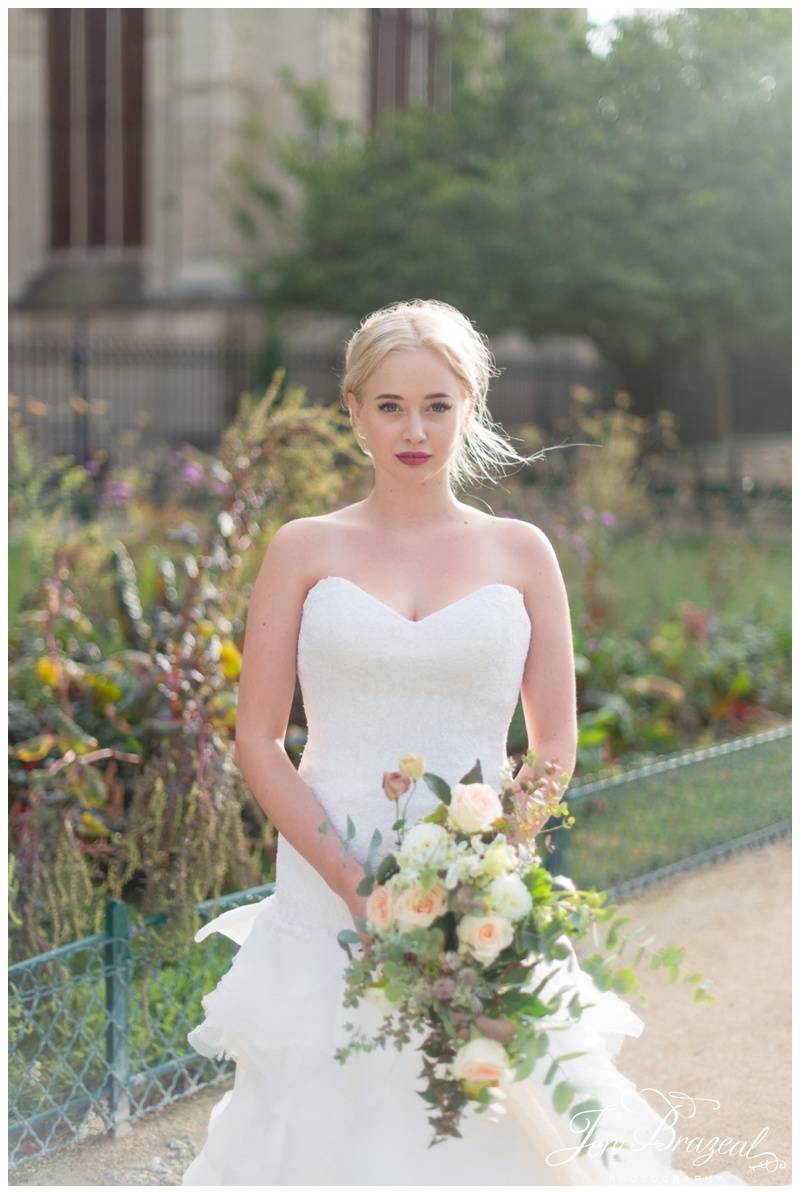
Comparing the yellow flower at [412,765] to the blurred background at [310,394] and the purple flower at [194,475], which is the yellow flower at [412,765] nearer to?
the blurred background at [310,394]

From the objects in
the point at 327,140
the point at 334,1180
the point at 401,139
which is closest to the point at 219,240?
the point at 327,140

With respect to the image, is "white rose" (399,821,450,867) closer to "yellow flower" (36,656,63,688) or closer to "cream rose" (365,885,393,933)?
"cream rose" (365,885,393,933)

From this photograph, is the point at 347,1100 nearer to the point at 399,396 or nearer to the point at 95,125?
the point at 399,396

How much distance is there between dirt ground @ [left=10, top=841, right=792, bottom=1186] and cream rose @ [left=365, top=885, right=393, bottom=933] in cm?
183

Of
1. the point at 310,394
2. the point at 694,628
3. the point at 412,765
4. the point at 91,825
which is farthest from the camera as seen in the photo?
the point at 310,394

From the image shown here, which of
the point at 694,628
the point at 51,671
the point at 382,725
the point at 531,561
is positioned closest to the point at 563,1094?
the point at 382,725

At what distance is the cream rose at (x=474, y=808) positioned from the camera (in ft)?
7.56

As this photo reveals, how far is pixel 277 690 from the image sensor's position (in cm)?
275

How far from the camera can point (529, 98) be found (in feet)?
62.6

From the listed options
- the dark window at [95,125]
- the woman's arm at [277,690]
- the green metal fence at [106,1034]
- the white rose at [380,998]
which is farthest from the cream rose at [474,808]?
the dark window at [95,125]

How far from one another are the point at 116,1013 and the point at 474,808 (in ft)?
7.02

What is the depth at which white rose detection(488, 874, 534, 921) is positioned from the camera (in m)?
2.26

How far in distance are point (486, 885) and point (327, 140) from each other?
68.3 feet

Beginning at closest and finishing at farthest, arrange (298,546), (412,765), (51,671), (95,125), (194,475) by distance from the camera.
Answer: (412,765), (298,546), (51,671), (194,475), (95,125)
